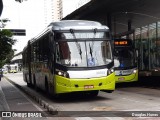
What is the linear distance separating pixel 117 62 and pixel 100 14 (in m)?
10.5

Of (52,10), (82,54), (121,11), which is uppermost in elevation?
(52,10)

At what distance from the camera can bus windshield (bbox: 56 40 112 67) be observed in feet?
49.3

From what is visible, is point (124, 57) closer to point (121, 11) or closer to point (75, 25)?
point (75, 25)

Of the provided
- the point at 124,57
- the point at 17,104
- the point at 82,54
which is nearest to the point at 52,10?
the point at 124,57

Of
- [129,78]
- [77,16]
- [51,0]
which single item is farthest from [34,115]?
[51,0]

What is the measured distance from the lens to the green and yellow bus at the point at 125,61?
22562 millimetres

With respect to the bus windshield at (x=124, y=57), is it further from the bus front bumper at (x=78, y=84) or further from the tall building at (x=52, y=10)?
the tall building at (x=52, y=10)

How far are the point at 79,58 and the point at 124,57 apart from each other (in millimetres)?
8543

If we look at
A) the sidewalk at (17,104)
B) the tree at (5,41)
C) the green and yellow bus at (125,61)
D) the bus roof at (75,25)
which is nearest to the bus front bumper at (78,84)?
the sidewalk at (17,104)

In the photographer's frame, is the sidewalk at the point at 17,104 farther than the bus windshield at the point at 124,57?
No

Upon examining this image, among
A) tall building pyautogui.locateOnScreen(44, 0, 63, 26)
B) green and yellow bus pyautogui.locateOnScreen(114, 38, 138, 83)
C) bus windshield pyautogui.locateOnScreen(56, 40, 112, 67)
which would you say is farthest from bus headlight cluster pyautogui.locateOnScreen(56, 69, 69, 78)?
tall building pyautogui.locateOnScreen(44, 0, 63, 26)

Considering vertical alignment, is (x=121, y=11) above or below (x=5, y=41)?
above

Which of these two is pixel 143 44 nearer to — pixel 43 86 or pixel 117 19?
pixel 43 86

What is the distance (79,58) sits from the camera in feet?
49.5
